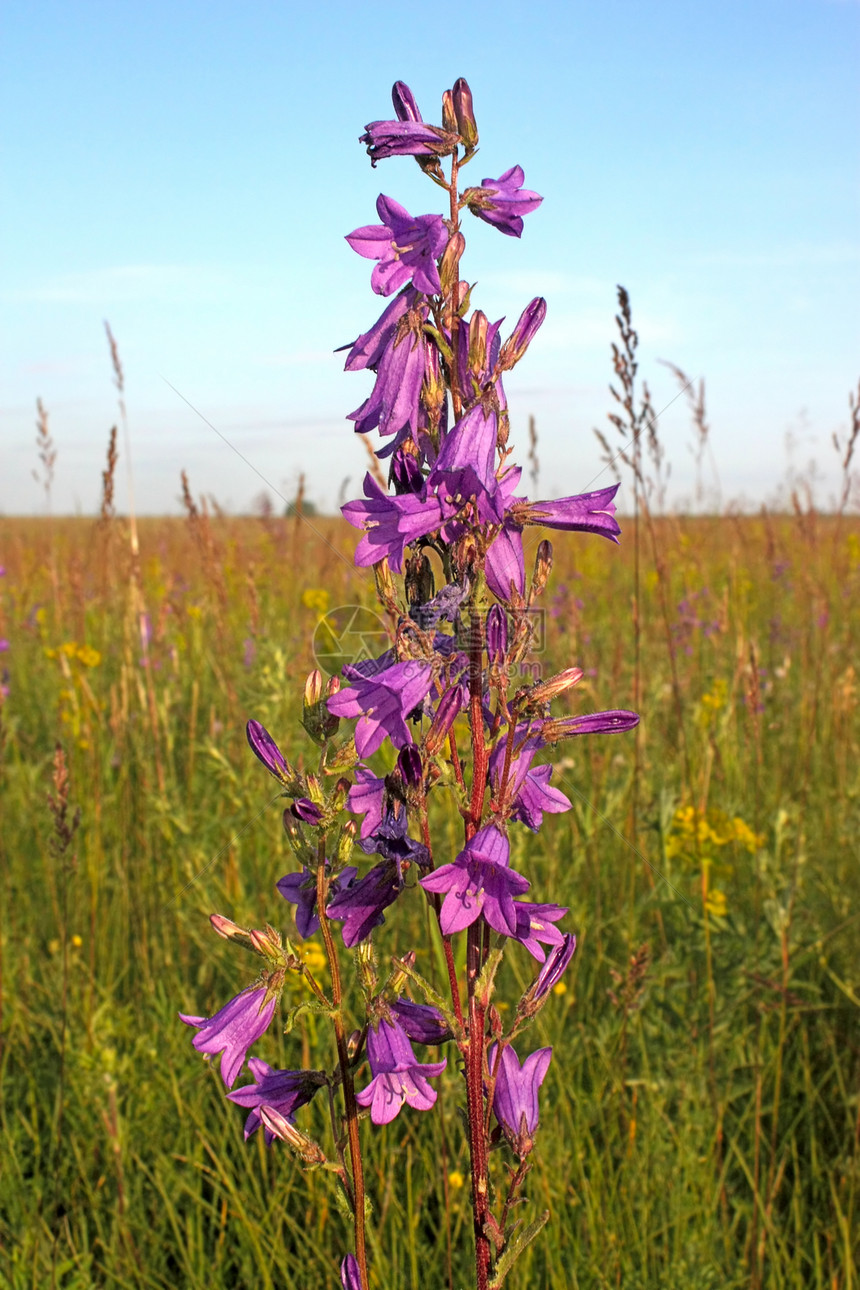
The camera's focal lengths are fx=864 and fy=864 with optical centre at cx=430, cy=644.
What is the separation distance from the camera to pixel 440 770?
3.85 ft

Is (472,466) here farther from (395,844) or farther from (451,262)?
(395,844)

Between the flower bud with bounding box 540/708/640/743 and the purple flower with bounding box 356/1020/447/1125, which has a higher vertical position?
the flower bud with bounding box 540/708/640/743

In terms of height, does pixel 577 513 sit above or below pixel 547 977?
above

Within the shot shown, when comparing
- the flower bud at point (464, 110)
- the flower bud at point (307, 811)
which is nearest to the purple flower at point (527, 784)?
the flower bud at point (307, 811)

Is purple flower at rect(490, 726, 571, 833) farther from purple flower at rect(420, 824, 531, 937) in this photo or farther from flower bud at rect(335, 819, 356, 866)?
flower bud at rect(335, 819, 356, 866)

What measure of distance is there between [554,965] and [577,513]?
66cm

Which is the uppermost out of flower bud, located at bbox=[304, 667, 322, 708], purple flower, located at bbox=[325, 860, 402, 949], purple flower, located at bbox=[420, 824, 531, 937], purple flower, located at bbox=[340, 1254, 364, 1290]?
flower bud, located at bbox=[304, 667, 322, 708]

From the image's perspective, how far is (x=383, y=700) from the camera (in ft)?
3.96

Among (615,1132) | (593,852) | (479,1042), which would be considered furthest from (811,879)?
(479,1042)

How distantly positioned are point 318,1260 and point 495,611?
5.95ft

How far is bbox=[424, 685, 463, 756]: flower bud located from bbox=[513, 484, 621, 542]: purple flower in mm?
267

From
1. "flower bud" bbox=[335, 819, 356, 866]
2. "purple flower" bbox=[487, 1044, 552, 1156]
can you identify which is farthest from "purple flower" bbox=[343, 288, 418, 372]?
"purple flower" bbox=[487, 1044, 552, 1156]

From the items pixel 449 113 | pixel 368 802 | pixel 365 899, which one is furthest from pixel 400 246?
pixel 365 899

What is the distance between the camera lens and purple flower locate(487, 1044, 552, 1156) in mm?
1209
